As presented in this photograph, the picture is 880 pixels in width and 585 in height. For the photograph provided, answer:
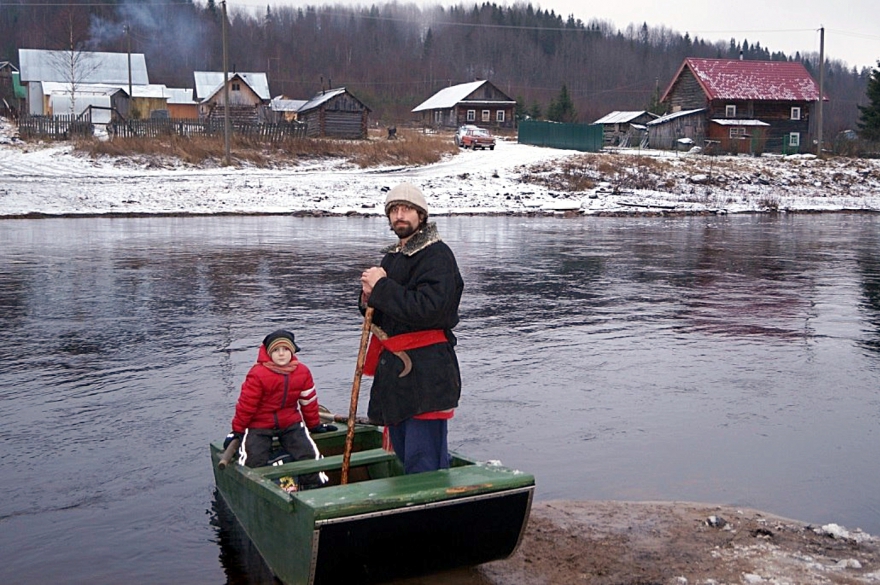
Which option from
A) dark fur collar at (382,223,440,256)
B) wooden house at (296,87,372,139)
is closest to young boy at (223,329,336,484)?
dark fur collar at (382,223,440,256)

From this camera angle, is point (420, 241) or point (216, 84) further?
point (216, 84)

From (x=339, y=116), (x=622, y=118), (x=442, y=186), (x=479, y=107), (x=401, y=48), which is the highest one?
(x=401, y=48)

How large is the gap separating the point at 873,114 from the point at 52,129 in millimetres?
46320

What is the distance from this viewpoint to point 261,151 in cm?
4575

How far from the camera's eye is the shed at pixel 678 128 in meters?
65.1

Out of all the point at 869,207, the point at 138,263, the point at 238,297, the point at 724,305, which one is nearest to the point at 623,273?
the point at 724,305

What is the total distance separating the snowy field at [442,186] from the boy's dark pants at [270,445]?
1032 inches

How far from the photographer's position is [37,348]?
10742 millimetres

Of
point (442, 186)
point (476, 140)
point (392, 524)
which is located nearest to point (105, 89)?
point (476, 140)

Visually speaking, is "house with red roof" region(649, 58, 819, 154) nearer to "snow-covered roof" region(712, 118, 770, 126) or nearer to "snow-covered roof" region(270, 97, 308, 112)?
"snow-covered roof" region(712, 118, 770, 126)

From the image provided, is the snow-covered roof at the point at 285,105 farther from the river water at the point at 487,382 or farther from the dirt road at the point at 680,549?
the dirt road at the point at 680,549

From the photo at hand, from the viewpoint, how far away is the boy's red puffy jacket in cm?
574

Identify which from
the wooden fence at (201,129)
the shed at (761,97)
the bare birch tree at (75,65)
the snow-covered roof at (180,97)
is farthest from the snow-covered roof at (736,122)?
the bare birch tree at (75,65)

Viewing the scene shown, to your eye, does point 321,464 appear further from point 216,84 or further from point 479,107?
point 216,84
